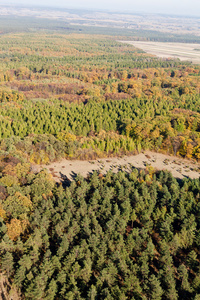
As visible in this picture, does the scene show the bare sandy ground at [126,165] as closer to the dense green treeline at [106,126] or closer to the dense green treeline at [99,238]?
the dense green treeline at [106,126]

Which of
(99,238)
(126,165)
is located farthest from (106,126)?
(99,238)

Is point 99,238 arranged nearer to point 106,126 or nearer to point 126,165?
point 126,165

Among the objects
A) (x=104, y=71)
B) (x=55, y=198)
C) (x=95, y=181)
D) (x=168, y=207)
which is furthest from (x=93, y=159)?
(x=104, y=71)

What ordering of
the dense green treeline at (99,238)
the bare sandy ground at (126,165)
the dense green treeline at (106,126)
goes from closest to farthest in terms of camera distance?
the dense green treeline at (99,238) < the bare sandy ground at (126,165) < the dense green treeline at (106,126)

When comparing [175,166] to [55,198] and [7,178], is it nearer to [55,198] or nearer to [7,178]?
[55,198]

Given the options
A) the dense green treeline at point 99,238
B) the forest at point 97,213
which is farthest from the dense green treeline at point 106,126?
the dense green treeline at point 99,238

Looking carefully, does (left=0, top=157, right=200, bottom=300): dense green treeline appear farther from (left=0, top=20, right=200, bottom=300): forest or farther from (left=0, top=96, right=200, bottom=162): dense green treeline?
(left=0, top=96, right=200, bottom=162): dense green treeline

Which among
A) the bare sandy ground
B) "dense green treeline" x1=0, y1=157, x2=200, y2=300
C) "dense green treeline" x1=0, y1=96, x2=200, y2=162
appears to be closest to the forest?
"dense green treeline" x1=0, y1=157, x2=200, y2=300
